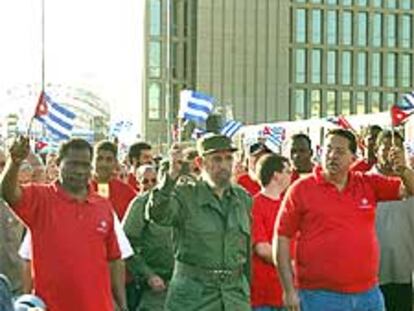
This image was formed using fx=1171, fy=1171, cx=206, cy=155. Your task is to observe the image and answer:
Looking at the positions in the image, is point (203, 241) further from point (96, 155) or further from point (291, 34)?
point (291, 34)

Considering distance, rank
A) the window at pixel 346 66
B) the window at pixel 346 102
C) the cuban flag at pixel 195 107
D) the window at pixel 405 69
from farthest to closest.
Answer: the window at pixel 405 69, the window at pixel 346 66, the window at pixel 346 102, the cuban flag at pixel 195 107

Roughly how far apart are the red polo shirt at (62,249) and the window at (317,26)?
10166 centimetres

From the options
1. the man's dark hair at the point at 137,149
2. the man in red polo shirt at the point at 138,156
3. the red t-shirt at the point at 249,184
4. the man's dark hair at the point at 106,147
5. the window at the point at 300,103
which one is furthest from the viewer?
the window at the point at 300,103

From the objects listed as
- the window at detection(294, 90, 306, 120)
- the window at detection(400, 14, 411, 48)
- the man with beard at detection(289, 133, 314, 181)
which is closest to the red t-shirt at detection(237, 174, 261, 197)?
the man with beard at detection(289, 133, 314, 181)

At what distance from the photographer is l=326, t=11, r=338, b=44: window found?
108625 mm

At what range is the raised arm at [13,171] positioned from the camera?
22.7 ft

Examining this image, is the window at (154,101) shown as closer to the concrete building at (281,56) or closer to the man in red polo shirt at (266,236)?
the concrete building at (281,56)

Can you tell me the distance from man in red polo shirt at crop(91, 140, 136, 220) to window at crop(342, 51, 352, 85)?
3914 inches

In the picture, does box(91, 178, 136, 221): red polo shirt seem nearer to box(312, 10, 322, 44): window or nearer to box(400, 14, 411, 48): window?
box(312, 10, 322, 44): window

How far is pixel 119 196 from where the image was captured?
33.5 ft

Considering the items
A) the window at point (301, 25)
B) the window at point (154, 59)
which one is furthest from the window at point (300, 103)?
the window at point (154, 59)

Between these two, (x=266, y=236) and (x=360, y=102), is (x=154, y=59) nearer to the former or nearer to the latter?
(x=360, y=102)

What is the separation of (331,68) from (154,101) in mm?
19470

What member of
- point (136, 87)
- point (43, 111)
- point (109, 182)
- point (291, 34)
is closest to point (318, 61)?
point (291, 34)
